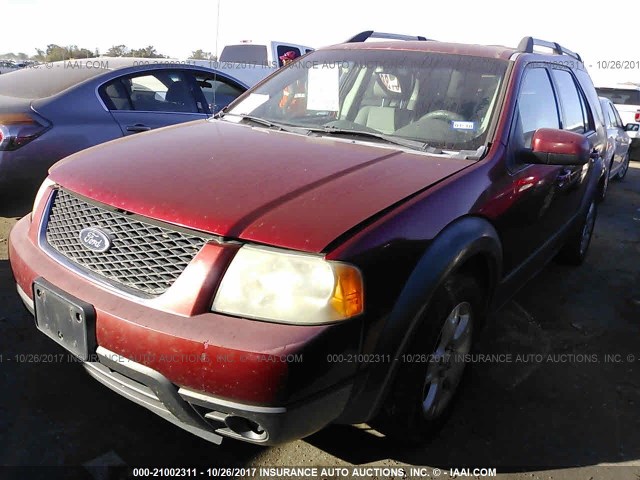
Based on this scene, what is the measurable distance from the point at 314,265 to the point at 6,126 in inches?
127

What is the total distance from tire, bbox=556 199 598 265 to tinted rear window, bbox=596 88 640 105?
9.25 meters

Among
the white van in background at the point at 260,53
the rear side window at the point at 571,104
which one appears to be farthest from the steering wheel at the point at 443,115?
the white van in background at the point at 260,53

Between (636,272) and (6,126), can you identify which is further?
(636,272)

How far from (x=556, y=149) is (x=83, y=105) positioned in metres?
3.57

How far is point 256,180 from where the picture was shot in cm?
206

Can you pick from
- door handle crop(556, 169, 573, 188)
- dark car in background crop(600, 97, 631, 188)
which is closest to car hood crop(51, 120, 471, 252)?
door handle crop(556, 169, 573, 188)

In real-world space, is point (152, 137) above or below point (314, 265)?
above

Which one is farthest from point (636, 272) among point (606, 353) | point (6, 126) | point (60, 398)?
point (6, 126)

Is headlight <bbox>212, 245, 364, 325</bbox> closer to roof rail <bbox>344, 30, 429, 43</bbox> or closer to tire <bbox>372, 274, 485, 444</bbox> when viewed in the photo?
tire <bbox>372, 274, 485, 444</bbox>

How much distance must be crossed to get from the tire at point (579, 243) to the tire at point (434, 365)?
2.33m

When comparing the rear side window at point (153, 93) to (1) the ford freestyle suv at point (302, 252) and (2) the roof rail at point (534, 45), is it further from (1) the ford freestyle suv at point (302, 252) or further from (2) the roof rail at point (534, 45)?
(2) the roof rail at point (534, 45)

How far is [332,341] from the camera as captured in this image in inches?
65.1

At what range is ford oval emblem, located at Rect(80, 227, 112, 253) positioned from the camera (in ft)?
6.38

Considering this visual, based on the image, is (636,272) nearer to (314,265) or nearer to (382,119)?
(382,119)
